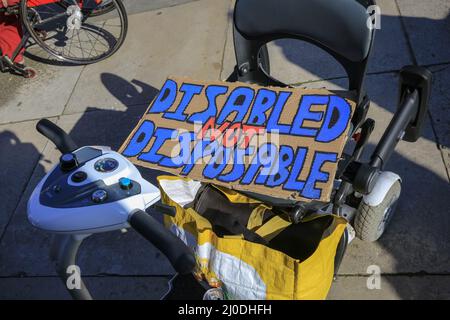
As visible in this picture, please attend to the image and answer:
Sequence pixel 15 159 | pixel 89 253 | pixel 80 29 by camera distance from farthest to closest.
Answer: pixel 80 29, pixel 15 159, pixel 89 253

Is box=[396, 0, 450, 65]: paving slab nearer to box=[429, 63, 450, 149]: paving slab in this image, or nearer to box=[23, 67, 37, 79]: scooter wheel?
box=[429, 63, 450, 149]: paving slab

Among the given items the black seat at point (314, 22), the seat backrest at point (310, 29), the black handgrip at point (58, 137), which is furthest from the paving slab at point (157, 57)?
the black handgrip at point (58, 137)

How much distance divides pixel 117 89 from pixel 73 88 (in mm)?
466

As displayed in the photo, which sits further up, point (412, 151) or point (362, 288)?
point (412, 151)

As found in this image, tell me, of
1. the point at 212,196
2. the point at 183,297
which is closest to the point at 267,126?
the point at 212,196

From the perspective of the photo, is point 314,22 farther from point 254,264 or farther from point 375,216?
point 254,264

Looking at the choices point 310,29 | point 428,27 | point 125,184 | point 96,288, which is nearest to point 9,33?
point 96,288

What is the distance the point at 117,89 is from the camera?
3734 millimetres

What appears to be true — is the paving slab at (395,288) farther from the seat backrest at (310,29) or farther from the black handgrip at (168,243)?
the black handgrip at (168,243)

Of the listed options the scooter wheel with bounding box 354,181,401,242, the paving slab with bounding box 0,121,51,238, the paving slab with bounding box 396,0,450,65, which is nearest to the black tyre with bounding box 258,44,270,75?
the scooter wheel with bounding box 354,181,401,242

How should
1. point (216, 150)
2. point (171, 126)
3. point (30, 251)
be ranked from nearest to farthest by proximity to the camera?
1. point (216, 150)
2. point (171, 126)
3. point (30, 251)

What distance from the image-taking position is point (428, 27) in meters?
3.49

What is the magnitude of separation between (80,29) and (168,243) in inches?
149
